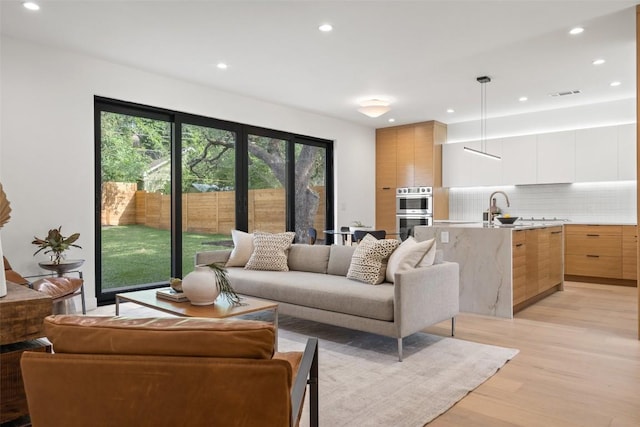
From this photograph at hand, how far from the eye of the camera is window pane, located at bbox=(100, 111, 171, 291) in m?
4.88

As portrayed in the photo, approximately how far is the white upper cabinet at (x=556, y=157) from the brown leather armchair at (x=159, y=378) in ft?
23.1

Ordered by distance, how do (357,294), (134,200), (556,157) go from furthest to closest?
(556,157)
(134,200)
(357,294)

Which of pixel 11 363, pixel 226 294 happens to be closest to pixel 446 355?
pixel 226 294

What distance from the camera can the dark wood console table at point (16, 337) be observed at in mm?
1276

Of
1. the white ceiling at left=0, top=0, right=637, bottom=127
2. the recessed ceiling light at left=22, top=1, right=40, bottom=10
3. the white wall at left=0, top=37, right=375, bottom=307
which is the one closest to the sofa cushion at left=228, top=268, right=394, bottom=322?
the white wall at left=0, top=37, right=375, bottom=307

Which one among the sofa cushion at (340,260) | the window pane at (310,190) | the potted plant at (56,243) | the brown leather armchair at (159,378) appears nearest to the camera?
the brown leather armchair at (159,378)

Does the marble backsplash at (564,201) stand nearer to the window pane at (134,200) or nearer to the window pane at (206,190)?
the window pane at (206,190)

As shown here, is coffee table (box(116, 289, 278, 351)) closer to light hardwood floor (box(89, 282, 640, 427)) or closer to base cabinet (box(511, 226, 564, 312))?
light hardwood floor (box(89, 282, 640, 427))

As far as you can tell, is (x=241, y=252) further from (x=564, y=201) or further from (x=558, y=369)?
(x=564, y=201)

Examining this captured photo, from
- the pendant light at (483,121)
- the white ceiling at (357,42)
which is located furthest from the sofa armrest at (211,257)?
the pendant light at (483,121)

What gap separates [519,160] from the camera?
283 inches

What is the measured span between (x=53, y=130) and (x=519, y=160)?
673 centimetres

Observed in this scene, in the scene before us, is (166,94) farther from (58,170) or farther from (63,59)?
(58,170)

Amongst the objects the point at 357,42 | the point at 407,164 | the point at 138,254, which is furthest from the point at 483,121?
the point at 138,254
